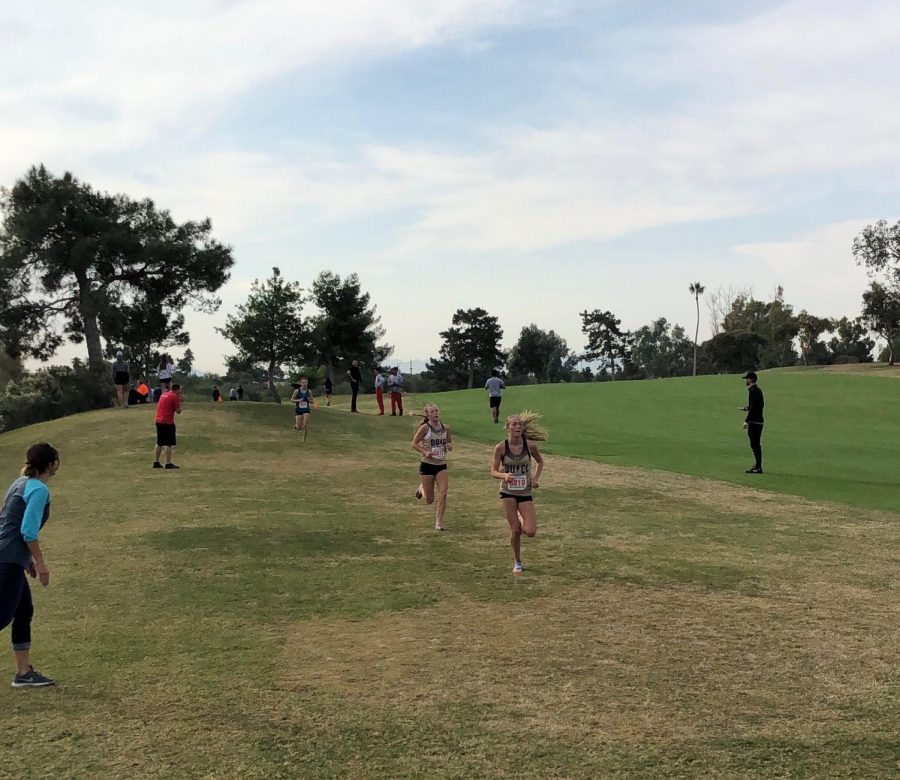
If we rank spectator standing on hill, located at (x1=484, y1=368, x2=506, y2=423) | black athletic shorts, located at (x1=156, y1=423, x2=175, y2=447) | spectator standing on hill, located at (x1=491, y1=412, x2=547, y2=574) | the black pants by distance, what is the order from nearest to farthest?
1. spectator standing on hill, located at (x1=491, y1=412, x2=547, y2=574)
2. black athletic shorts, located at (x1=156, y1=423, x2=175, y2=447)
3. the black pants
4. spectator standing on hill, located at (x1=484, y1=368, x2=506, y2=423)

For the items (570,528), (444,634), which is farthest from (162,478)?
(444,634)

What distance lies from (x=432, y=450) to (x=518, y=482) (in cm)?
277

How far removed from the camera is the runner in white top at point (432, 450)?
1210cm

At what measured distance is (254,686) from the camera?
6219 millimetres

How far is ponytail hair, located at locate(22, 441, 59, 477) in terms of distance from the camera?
6.17 metres

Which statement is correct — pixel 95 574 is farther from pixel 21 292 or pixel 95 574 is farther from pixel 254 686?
pixel 21 292

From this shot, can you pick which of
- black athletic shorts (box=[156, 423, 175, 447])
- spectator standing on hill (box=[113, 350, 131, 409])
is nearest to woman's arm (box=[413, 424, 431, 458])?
black athletic shorts (box=[156, 423, 175, 447])

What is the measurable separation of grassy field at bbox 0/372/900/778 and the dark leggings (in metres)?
0.45

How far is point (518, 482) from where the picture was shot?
31.6 feet

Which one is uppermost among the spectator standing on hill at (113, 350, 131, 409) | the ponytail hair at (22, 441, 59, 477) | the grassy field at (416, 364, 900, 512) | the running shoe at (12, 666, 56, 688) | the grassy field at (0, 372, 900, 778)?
the spectator standing on hill at (113, 350, 131, 409)

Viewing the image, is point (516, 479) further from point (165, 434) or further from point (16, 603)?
point (165, 434)

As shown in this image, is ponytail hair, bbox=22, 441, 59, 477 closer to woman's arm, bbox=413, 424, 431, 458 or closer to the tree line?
woman's arm, bbox=413, 424, 431, 458

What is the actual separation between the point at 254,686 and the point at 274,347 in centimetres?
6619

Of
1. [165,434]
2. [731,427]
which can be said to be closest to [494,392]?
[731,427]
